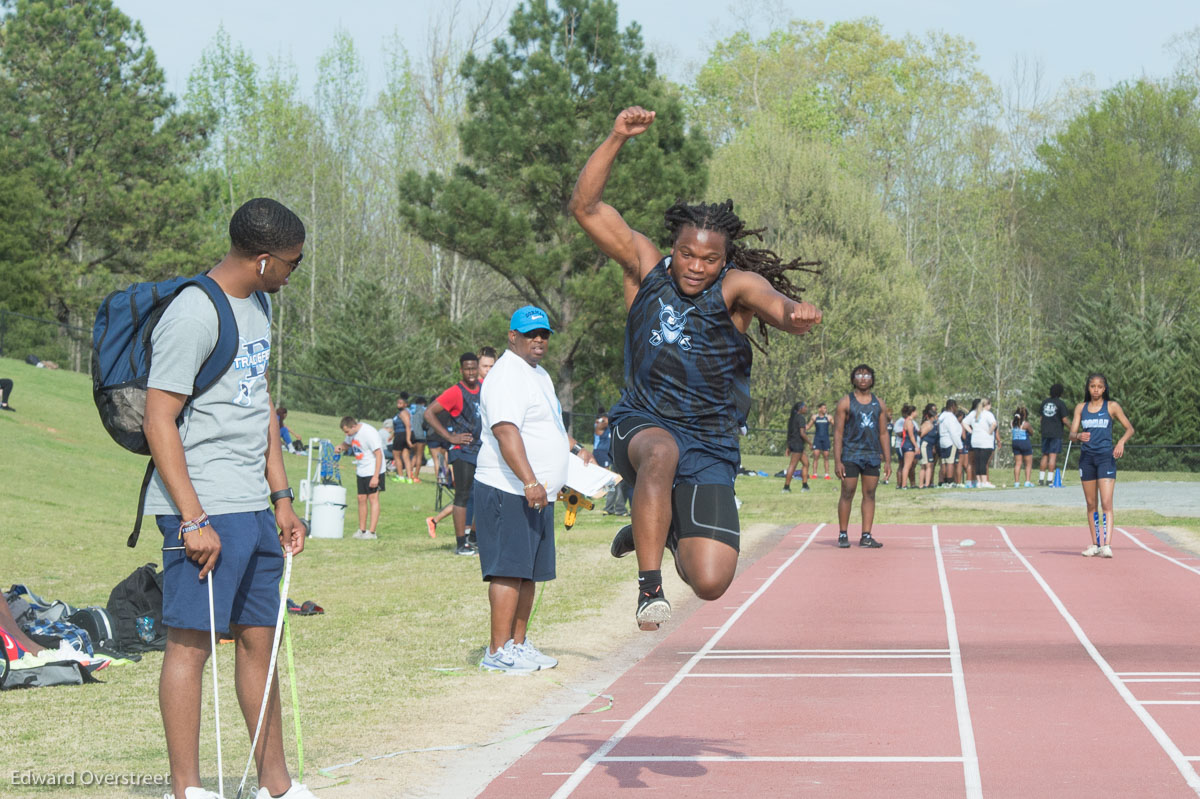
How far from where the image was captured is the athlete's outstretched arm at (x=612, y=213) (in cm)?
526

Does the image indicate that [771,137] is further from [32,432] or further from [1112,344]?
[32,432]

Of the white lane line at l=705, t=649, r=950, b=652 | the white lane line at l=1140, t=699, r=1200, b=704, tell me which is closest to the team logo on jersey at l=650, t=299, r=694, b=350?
the white lane line at l=1140, t=699, r=1200, b=704

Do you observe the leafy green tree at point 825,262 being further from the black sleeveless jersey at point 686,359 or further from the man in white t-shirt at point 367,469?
the black sleeveless jersey at point 686,359

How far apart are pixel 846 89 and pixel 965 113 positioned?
579 cm

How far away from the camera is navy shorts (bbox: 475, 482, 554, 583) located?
7.70 m

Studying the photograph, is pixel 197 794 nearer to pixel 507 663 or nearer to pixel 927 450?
pixel 507 663

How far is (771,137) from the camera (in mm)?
41719

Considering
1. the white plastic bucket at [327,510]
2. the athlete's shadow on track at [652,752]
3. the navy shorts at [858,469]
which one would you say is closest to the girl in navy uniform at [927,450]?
the navy shorts at [858,469]

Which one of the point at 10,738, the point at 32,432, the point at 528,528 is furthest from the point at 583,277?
the point at 10,738

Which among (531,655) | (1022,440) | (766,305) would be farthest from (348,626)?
(1022,440)

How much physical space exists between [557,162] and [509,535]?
27732 mm

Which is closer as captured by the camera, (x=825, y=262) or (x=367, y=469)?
(x=367, y=469)

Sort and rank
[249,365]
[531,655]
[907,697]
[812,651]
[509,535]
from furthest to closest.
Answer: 1. [812,651]
2. [531,655]
3. [509,535]
4. [907,697]
5. [249,365]

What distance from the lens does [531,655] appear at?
25.9 ft
